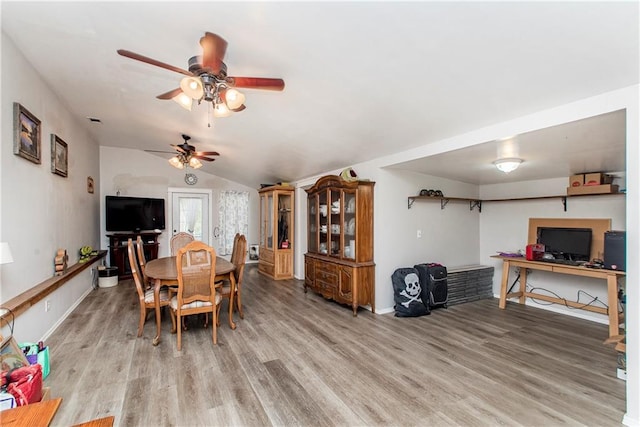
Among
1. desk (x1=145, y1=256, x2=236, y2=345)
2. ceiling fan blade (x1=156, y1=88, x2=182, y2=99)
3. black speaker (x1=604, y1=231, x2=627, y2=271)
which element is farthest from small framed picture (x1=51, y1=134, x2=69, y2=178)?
black speaker (x1=604, y1=231, x2=627, y2=271)

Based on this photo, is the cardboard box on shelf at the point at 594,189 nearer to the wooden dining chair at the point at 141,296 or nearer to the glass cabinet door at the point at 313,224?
the glass cabinet door at the point at 313,224

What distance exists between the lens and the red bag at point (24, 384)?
5.45 feet

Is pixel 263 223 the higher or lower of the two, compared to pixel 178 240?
higher

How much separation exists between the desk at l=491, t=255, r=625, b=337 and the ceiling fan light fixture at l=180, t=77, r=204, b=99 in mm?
4443

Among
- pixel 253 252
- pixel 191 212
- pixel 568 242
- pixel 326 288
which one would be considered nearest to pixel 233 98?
pixel 326 288

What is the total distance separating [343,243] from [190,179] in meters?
4.85

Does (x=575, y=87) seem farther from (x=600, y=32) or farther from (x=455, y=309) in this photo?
(x=455, y=309)

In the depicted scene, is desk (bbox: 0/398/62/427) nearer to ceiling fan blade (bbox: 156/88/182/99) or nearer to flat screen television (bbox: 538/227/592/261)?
ceiling fan blade (bbox: 156/88/182/99)

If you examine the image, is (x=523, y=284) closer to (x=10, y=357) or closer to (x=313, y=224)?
(x=313, y=224)

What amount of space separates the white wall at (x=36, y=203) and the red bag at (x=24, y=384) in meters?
0.87

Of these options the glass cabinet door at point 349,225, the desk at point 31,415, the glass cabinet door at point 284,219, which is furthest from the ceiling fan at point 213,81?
the glass cabinet door at point 284,219

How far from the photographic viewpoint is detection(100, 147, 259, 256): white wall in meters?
6.44

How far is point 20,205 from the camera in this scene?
2721 millimetres

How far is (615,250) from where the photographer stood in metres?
3.19
